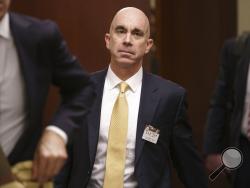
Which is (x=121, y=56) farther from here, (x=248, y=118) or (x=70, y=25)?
(x=248, y=118)

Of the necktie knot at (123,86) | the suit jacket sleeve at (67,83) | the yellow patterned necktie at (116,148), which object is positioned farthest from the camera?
the necktie knot at (123,86)

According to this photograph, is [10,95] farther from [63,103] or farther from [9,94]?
[63,103]

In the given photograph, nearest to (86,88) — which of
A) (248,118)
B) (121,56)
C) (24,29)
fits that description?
(24,29)

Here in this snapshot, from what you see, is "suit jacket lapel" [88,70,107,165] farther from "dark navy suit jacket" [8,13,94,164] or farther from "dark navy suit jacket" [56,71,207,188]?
"dark navy suit jacket" [8,13,94,164]

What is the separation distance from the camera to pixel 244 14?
526 centimetres

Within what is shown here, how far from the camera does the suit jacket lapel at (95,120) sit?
2.60 metres

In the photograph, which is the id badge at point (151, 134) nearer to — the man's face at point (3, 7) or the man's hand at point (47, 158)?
the man's hand at point (47, 158)

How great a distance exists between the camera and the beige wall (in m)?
5.25

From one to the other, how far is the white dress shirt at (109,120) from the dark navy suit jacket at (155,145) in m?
0.02

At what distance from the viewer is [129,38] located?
2.64 meters

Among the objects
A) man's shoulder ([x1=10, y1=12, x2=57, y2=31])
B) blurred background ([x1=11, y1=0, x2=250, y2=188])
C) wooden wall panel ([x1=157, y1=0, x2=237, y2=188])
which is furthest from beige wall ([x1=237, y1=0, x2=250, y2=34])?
man's shoulder ([x1=10, y1=12, x2=57, y2=31])

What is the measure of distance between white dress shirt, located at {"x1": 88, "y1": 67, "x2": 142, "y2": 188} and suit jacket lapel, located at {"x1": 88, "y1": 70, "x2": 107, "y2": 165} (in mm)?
18

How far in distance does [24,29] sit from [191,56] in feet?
11.4

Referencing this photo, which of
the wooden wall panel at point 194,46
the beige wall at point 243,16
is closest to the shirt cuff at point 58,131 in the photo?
the wooden wall panel at point 194,46
